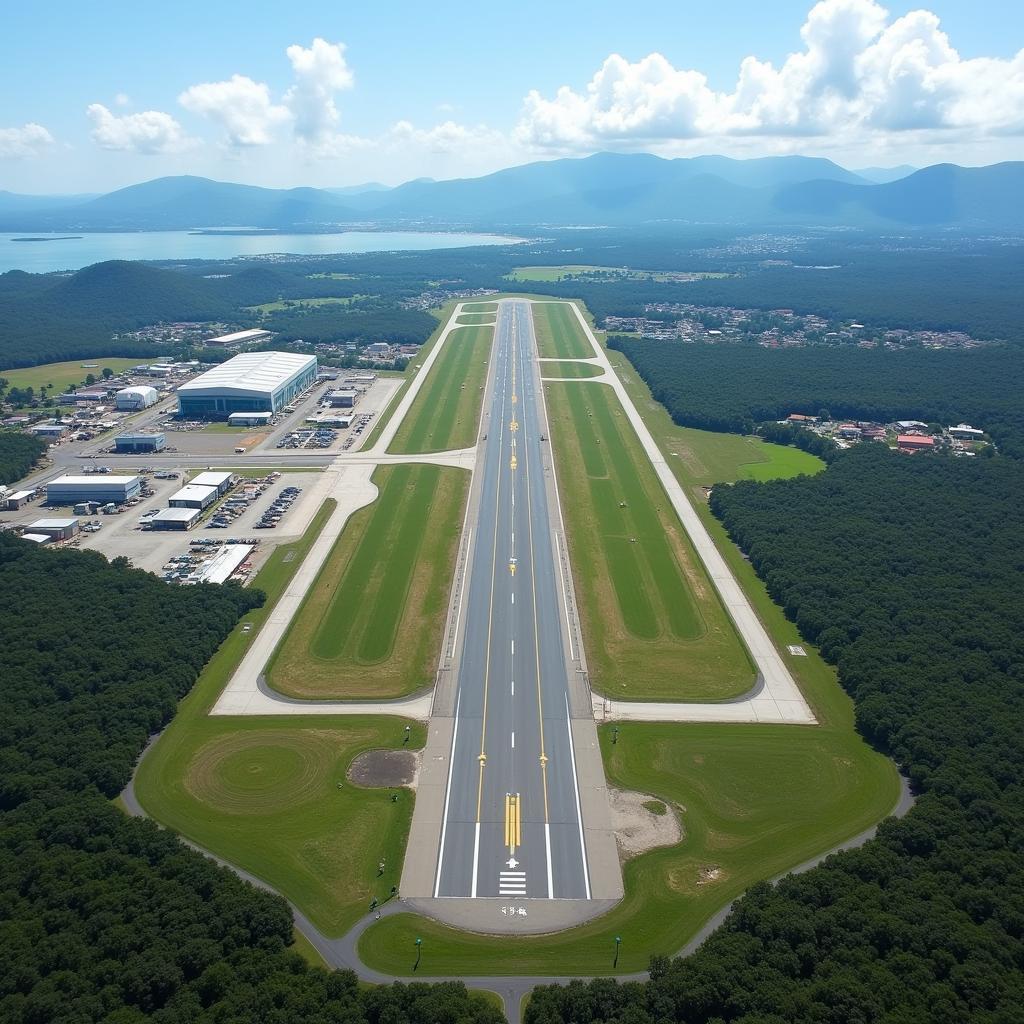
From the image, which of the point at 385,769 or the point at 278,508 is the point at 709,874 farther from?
the point at 278,508

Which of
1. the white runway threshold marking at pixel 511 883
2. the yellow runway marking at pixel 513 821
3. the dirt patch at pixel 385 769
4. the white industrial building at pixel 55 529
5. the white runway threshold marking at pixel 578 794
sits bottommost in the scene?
the white runway threshold marking at pixel 578 794

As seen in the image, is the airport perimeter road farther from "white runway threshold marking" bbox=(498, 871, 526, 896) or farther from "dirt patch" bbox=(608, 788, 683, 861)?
"dirt patch" bbox=(608, 788, 683, 861)

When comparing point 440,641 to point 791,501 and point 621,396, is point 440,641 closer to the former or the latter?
point 791,501

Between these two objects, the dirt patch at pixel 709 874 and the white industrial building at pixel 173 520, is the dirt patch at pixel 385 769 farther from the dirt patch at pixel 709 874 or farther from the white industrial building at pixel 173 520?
the white industrial building at pixel 173 520

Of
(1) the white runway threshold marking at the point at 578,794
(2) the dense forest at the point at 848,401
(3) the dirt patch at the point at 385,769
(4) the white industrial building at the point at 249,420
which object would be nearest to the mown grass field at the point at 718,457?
(2) the dense forest at the point at 848,401

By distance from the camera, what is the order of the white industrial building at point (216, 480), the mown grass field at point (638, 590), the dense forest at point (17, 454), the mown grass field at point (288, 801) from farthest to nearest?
the dense forest at point (17, 454) < the white industrial building at point (216, 480) < the mown grass field at point (638, 590) < the mown grass field at point (288, 801)

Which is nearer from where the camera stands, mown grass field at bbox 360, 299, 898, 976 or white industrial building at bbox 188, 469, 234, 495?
mown grass field at bbox 360, 299, 898, 976

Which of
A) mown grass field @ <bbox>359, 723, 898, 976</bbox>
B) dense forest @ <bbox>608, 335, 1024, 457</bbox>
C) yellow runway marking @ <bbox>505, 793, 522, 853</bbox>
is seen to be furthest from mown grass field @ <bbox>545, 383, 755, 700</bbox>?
dense forest @ <bbox>608, 335, 1024, 457</bbox>
